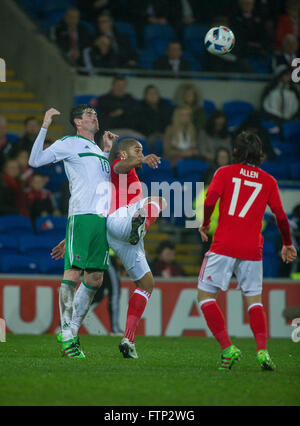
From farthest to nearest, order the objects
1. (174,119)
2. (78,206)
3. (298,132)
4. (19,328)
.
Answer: (298,132) → (174,119) → (19,328) → (78,206)

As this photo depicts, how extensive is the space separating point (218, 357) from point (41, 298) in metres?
4.27

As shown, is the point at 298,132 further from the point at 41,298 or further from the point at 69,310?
the point at 69,310

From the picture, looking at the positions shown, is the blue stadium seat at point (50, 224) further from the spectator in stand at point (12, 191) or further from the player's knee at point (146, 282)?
the player's knee at point (146, 282)

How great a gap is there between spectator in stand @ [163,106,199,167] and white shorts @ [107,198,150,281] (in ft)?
22.5

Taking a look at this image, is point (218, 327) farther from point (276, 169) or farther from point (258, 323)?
point (276, 169)

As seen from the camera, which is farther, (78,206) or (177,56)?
(177,56)

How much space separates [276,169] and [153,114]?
228cm

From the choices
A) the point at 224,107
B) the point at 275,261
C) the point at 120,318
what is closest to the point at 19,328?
the point at 120,318

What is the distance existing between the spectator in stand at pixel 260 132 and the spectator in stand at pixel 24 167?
3.59 metres

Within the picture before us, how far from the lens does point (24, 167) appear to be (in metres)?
13.7

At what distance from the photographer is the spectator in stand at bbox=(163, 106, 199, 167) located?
14.5 metres

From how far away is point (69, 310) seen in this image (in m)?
7.54

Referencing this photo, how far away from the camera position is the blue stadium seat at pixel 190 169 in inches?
558
